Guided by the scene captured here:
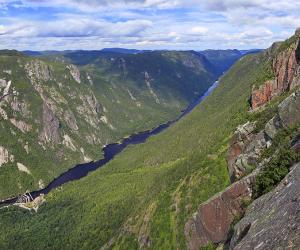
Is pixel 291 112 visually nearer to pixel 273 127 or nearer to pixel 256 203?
pixel 273 127

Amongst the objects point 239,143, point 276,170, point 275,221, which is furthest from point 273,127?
point 275,221

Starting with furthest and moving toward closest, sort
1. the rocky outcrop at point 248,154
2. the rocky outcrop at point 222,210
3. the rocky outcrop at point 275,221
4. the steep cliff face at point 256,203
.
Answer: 1. the rocky outcrop at point 248,154
2. the rocky outcrop at point 222,210
3. the steep cliff face at point 256,203
4. the rocky outcrop at point 275,221

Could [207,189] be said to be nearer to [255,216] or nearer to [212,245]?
[212,245]

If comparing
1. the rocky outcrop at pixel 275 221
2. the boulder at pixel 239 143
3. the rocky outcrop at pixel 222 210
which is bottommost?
the rocky outcrop at pixel 222 210

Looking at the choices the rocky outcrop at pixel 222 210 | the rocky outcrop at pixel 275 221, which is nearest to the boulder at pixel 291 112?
the rocky outcrop at pixel 222 210

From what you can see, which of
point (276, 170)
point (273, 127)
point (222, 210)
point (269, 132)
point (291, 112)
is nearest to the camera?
point (276, 170)

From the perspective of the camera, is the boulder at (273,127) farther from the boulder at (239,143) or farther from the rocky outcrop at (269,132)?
the boulder at (239,143)
